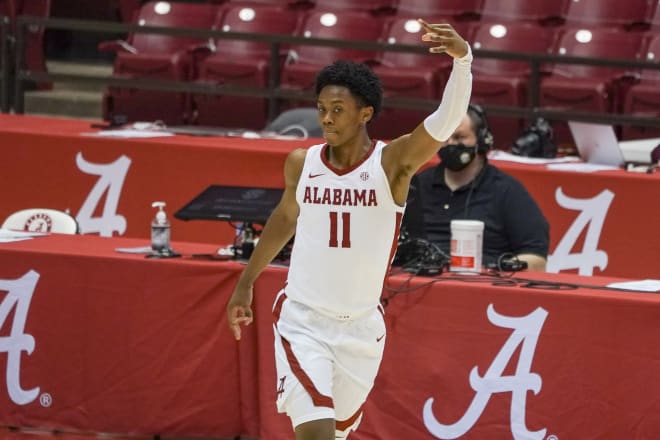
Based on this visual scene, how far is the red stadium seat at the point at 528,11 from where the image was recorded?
10.2m

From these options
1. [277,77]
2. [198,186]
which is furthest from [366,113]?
[277,77]

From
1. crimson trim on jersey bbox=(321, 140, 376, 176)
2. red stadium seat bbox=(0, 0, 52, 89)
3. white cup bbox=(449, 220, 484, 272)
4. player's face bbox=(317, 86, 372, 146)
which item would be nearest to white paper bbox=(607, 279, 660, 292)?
white cup bbox=(449, 220, 484, 272)

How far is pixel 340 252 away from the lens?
4.20m

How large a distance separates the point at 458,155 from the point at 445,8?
451 centimetres

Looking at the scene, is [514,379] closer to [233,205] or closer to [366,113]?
[366,113]

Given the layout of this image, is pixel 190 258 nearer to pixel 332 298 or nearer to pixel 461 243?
pixel 461 243

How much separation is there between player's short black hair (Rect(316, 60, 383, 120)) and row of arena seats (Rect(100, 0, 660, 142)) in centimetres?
518

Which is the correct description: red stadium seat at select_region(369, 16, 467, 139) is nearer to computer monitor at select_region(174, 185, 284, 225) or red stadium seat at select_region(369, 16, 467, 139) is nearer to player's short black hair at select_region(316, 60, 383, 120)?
computer monitor at select_region(174, 185, 284, 225)

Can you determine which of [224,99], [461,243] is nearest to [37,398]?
[461,243]

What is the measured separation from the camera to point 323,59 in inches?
405

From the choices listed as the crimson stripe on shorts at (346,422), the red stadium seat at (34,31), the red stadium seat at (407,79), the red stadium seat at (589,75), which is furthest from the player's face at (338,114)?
the red stadium seat at (34,31)

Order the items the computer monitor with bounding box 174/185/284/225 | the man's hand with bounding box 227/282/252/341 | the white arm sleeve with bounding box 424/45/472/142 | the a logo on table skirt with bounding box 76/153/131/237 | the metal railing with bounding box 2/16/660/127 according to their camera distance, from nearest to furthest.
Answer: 1. the white arm sleeve with bounding box 424/45/472/142
2. the man's hand with bounding box 227/282/252/341
3. the computer monitor with bounding box 174/185/284/225
4. the a logo on table skirt with bounding box 76/153/131/237
5. the metal railing with bounding box 2/16/660/127

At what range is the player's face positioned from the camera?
13.6 ft

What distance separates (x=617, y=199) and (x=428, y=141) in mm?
3204
